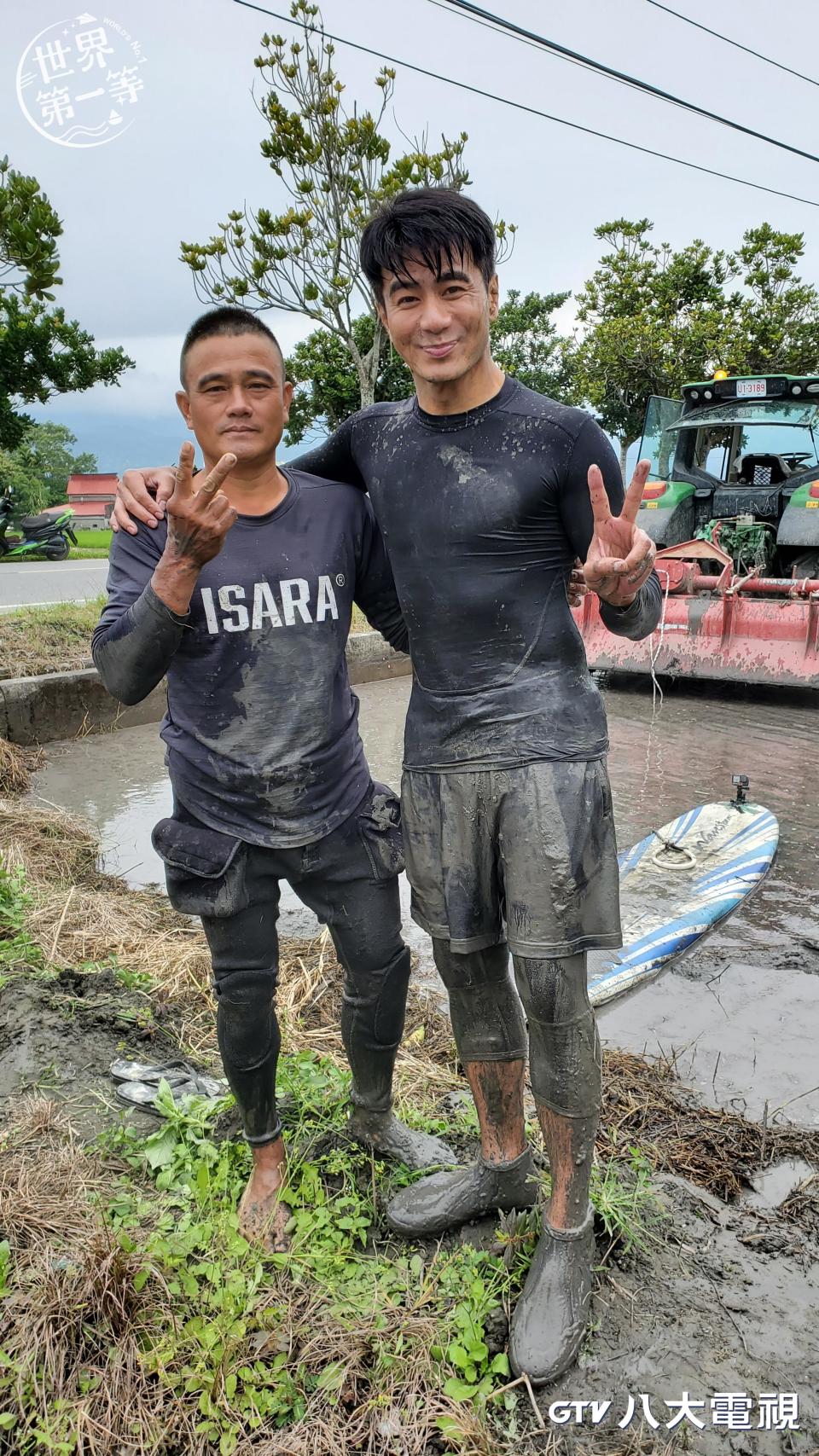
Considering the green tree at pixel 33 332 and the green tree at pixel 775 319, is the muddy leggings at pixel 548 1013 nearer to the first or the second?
the green tree at pixel 33 332

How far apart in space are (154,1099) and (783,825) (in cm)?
372

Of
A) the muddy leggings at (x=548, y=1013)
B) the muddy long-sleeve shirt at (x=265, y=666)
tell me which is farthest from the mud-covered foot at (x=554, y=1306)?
the muddy long-sleeve shirt at (x=265, y=666)

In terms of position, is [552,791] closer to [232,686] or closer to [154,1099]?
[232,686]

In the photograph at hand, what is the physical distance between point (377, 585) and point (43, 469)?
54.8 metres

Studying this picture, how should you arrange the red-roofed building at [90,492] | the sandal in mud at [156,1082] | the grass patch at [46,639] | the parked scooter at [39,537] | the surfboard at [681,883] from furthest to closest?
1. the red-roofed building at [90,492]
2. the parked scooter at [39,537]
3. the grass patch at [46,639]
4. the surfboard at [681,883]
5. the sandal in mud at [156,1082]

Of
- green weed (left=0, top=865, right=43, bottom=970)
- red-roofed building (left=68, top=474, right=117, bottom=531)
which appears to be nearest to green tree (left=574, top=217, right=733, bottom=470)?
green weed (left=0, top=865, right=43, bottom=970)

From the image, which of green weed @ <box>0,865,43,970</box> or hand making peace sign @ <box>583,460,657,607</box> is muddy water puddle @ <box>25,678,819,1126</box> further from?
hand making peace sign @ <box>583,460,657,607</box>

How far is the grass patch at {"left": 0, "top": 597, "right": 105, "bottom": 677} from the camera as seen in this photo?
7.17 meters

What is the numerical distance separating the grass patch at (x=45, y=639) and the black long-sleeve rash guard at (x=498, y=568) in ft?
17.6

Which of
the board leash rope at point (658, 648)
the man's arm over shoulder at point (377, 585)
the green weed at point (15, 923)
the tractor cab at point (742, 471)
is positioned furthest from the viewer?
the tractor cab at point (742, 471)

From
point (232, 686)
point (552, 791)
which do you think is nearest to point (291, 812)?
point (232, 686)

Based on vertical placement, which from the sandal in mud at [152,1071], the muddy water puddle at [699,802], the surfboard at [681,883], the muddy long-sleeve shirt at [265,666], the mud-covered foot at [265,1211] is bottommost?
the muddy water puddle at [699,802]

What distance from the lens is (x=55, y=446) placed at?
60125mm

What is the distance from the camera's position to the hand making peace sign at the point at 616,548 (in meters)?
1.65
